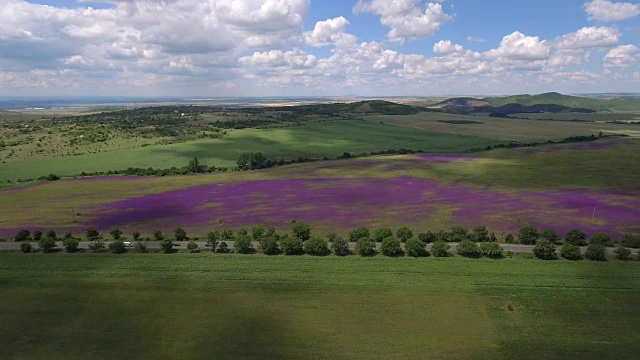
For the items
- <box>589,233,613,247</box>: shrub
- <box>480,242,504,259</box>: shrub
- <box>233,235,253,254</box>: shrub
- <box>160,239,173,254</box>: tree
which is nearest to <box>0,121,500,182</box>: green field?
<box>160,239,173,254</box>: tree

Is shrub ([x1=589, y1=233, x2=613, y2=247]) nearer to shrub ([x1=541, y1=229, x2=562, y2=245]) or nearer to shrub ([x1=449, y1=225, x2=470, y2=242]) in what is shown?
shrub ([x1=541, y1=229, x2=562, y2=245])

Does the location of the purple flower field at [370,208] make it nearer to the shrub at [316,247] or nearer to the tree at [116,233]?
the tree at [116,233]

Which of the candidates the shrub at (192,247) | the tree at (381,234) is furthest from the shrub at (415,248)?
the shrub at (192,247)

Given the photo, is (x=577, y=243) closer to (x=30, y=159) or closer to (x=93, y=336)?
(x=93, y=336)

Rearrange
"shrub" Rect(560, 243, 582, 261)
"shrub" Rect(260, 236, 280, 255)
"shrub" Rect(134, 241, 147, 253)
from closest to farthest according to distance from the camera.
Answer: "shrub" Rect(560, 243, 582, 261)
"shrub" Rect(260, 236, 280, 255)
"shrub" Rect(134, 241, 147, 253)

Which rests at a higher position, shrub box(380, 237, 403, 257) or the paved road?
shrub box(380, 237, 403, 257)

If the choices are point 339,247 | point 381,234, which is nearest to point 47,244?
point 339,247

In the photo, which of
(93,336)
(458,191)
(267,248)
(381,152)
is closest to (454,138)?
(381,152)
